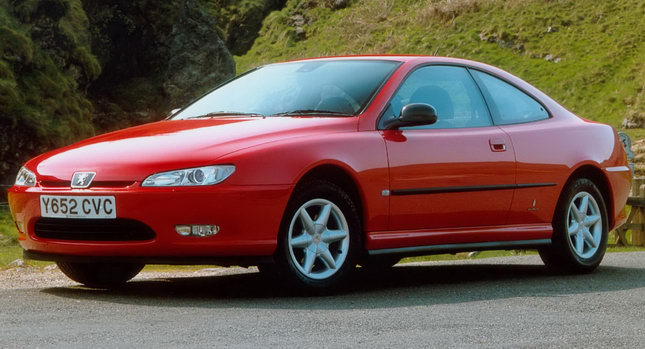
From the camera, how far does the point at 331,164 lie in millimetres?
6766

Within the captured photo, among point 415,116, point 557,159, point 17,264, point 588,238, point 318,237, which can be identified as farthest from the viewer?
point 17,264

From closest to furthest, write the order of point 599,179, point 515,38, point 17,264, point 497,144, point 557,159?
point 497,144 < point 557,159 < point 599,179 < point 17,264 < point 515,38

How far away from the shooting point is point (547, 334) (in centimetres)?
540

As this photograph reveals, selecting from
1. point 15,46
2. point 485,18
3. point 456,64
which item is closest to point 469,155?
point 456,64

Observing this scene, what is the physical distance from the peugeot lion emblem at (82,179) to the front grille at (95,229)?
7.7 inches

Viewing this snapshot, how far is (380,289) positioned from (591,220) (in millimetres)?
2113

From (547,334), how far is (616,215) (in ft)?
12.2

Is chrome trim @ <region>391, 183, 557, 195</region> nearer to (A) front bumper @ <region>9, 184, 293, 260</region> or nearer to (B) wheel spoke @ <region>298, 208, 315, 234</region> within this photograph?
(B) wheel spoke @ <region>298, 208, 315, 234</region>

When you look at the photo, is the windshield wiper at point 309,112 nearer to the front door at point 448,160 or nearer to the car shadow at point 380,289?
the front door at point 448,160

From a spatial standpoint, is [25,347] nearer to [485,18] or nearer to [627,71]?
[627,71]

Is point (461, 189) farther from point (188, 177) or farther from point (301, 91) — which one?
point (188, 177)

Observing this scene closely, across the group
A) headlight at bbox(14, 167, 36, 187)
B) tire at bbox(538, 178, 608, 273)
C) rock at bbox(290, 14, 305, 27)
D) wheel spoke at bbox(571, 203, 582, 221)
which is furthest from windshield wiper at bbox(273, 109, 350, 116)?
rock at bbox(290, 14, 305, 27)

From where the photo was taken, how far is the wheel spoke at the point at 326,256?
22.1 ft

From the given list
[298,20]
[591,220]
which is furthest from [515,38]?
[591,220]
